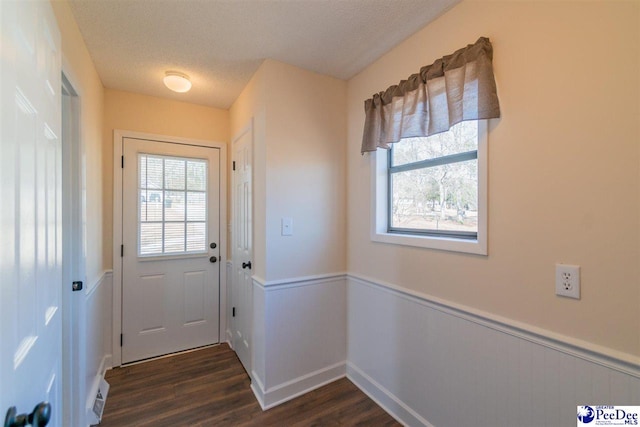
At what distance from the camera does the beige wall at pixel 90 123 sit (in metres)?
1.51

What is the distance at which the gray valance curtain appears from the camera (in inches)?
53.7

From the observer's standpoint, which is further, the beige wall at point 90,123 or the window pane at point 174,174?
the window pane at point 174,174

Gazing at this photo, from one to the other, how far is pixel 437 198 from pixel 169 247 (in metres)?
2.49

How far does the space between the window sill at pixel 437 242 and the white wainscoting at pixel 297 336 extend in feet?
1.95

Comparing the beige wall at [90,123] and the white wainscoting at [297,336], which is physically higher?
the beige wall at [90,123]

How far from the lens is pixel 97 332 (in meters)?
2.23

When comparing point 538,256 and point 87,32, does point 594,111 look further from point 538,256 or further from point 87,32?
point 87,32

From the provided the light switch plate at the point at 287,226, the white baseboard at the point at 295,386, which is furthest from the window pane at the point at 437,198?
the white baseboard at the point at 295,386

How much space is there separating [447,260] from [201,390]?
2.09 meters

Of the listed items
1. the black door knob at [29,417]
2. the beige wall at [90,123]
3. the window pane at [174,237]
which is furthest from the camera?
the window pane at [174,237]

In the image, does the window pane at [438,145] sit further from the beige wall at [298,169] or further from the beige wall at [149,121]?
the beige wall at [149,121]

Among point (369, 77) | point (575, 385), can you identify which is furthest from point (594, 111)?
point (369, 77)

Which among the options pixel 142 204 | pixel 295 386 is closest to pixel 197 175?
pixel 142 204

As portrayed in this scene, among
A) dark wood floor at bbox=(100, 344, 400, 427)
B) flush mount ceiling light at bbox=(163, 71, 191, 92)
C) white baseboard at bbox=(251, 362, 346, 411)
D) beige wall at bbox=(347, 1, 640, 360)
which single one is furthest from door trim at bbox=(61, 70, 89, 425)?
beige wall at bbox=(347, 1, 640, 360)
